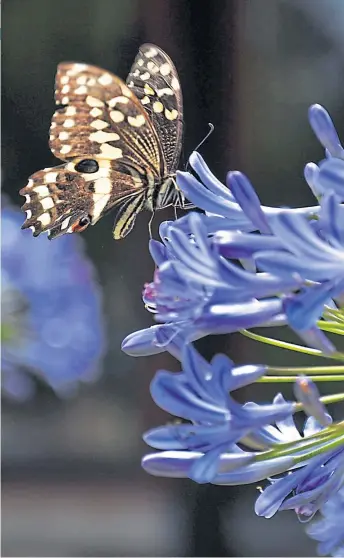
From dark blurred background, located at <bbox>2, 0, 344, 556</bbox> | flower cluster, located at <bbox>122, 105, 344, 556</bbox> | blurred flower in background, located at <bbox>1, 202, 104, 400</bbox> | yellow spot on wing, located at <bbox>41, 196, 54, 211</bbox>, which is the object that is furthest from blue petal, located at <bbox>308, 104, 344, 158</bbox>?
blurred flower in background, located at <bbox>1, 202, 104, 400</bbox>

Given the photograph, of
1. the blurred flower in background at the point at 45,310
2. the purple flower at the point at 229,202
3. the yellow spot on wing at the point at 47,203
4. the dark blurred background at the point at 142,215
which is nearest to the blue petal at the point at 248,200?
the purple flower at the point at 229,202

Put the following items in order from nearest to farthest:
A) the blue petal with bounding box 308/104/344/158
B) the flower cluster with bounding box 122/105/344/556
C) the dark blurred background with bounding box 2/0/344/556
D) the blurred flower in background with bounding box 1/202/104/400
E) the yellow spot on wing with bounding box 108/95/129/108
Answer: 1. the flower cluster with bounding box 122/105/344/556
2. the blue petal with bounding box 308/104/344/158
3. the yellow spot on wing with bounding box 108/95/129/108
4. the blurred flower in background with bounding box 1/202/104/400
5. the dark blurred background with bounding box 2/0/344/556

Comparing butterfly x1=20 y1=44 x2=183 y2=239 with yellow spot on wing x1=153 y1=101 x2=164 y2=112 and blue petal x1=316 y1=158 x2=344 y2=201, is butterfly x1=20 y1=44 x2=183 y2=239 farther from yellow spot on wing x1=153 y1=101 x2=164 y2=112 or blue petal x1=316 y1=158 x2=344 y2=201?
blue petal x1=316 y1=158 x2=344 y2=201

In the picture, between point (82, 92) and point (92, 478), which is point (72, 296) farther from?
point (92, 478)

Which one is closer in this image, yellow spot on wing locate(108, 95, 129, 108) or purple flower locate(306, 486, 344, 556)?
purple flower locate(306, 486, 344, 556)

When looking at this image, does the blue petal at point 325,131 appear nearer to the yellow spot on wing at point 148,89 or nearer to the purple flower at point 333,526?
the purple flower at point 333,526

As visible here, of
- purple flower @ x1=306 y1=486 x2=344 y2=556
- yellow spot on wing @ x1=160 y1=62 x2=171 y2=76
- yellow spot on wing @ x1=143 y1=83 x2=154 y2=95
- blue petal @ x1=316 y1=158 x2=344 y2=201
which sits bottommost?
purple flower @ x1=306 y1=486 x2=344 y2=556
